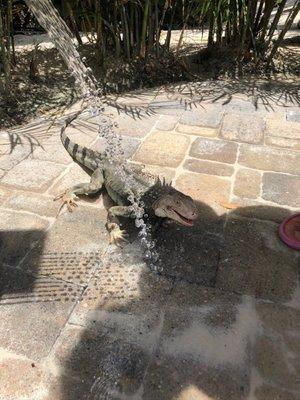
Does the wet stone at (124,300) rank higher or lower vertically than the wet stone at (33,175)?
lower

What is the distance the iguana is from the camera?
308 cm

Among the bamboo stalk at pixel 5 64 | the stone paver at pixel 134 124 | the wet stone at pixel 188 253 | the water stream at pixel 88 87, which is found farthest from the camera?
the bamboo stalk at pixel 5 64

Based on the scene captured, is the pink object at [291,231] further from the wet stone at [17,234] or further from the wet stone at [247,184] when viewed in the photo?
the wet stone at [17,234]

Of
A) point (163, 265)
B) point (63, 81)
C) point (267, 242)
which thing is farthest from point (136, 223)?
point (63, 81)

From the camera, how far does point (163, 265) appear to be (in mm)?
2926

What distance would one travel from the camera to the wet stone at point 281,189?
356 centimetres

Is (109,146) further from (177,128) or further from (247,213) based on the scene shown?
(247,213)

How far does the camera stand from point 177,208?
3059 mm

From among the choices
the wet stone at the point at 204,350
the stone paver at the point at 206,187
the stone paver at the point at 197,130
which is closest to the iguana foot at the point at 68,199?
the stone paver at the point at 206,187

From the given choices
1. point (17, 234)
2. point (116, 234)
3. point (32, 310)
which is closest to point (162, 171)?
point (116, 234)

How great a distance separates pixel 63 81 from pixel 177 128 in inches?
93.7

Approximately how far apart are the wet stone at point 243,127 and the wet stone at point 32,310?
2812mm

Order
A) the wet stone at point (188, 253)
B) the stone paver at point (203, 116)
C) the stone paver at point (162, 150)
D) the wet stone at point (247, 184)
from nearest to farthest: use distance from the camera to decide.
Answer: the wet stone at point (188, 253) < the wet stone at point (247, 184) < the stone paver at point (162, 150) < the stone paver at point (203, 116)

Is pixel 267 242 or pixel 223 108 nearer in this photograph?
pixel 267 242
